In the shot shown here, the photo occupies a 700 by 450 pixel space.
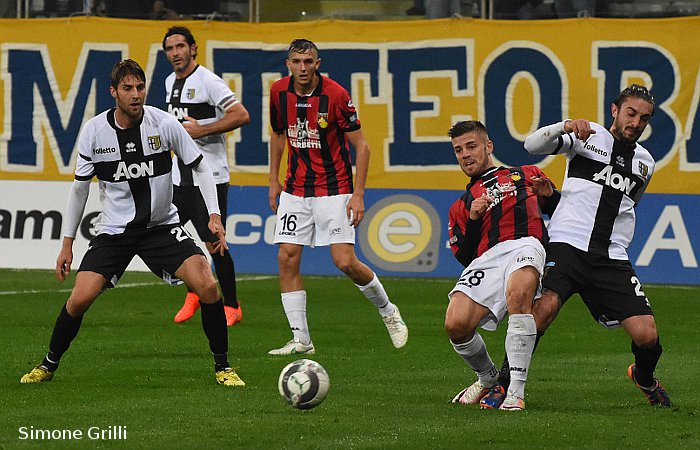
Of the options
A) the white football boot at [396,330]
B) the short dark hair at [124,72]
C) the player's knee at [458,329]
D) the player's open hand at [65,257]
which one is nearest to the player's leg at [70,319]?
the player's open hand at [65,257]

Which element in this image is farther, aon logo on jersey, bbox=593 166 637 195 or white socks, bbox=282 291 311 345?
white socks, bbox=282 291 311 345

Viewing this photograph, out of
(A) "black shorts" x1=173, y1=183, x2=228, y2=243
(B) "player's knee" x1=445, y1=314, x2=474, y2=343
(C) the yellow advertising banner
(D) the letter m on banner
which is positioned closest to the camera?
(B) "player's knee" x1=445, y1=314, x2=474, y2=343

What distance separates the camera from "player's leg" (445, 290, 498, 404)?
315 inches

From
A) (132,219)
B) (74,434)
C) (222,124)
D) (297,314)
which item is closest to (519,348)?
(74,434)

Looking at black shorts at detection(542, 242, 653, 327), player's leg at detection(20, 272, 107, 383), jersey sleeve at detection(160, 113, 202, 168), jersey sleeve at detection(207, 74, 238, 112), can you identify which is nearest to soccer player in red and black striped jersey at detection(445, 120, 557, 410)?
black shorts at detection(542, 242, 653, 327)

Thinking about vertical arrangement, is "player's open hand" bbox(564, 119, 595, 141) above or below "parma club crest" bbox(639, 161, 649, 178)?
above

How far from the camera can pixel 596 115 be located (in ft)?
54.5

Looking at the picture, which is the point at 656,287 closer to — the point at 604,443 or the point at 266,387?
the point at 266,387

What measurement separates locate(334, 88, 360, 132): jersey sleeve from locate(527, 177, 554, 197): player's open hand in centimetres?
255

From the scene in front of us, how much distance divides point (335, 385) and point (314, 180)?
92.8 inches

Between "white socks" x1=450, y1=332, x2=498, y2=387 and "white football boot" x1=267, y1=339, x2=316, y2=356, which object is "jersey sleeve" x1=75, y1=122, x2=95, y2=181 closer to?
"white football boot" x1=267, y1=339, x2=316, y2=356

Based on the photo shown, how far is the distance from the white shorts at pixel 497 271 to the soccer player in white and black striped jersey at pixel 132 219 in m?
1.58

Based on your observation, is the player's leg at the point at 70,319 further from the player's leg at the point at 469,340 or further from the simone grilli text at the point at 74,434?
the player's leg at the point at 469,340

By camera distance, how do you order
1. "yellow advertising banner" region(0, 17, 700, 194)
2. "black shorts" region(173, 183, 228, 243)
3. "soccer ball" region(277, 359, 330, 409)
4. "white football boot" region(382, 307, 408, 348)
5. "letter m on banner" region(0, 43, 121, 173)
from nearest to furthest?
1. "soccer ball" region(277, 359, 330, 409)
2. "white football boot" region(382, 307, 408, 348)
3. "black shorts" region(173, 183, 228, 243)
4. "yellow advertising banner" region(0, 17, 700, 194)
5. "letter m on banner" region(0, 43, 121, 173)
